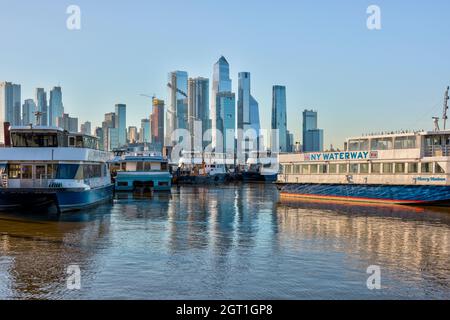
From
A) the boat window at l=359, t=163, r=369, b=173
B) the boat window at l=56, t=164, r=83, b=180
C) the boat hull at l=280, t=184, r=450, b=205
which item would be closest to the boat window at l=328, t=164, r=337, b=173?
the boat hull at l=280, t=184, r=450, b=205

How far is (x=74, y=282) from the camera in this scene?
1505 cm

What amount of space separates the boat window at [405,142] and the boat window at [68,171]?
87.5 ft

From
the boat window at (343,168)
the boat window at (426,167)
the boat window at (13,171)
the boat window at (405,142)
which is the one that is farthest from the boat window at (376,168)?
the boat window at (13,171)

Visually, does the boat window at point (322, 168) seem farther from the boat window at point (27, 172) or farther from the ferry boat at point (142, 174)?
the boat window at point (27, 172)

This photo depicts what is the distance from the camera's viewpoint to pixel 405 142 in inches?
1676

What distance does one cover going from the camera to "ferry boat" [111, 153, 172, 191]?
6384 cm

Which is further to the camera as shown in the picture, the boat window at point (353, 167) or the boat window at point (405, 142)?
Result: the boat window at point (353, 167)

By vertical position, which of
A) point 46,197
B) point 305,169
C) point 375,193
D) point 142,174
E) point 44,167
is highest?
point 44,167

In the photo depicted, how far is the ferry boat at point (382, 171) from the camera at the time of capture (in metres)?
40.6

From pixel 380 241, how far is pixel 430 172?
20083mm

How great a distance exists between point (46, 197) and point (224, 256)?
2025 centimetres

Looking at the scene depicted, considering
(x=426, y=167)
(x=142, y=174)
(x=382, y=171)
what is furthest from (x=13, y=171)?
(x=426, y=167)

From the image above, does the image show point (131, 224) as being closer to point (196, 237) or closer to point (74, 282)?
point (196, 237)

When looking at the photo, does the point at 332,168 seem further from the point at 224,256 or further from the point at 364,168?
the point at 224,256
